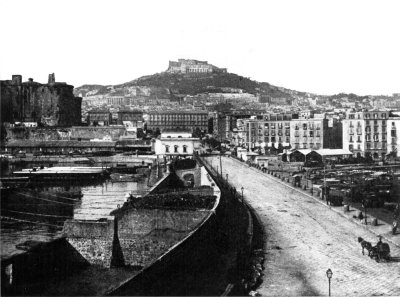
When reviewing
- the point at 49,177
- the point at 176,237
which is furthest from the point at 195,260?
the point at 49,177

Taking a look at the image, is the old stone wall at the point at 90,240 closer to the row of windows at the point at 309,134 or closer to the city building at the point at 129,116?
the row of windows at the point at 309,134

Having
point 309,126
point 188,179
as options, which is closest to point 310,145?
point 309,126

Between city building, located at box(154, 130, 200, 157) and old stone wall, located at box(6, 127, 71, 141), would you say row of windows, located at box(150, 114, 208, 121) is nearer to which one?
old stone wall, located at box(6, 127, 71, 141)

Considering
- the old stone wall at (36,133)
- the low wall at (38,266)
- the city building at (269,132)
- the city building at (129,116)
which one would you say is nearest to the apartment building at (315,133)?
the city building at (269,132)

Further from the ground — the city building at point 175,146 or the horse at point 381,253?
the city building at point 175,146

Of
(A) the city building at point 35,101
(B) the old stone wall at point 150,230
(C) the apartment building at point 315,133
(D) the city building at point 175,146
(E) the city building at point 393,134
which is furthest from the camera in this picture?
(A) the city building at point 35,101
